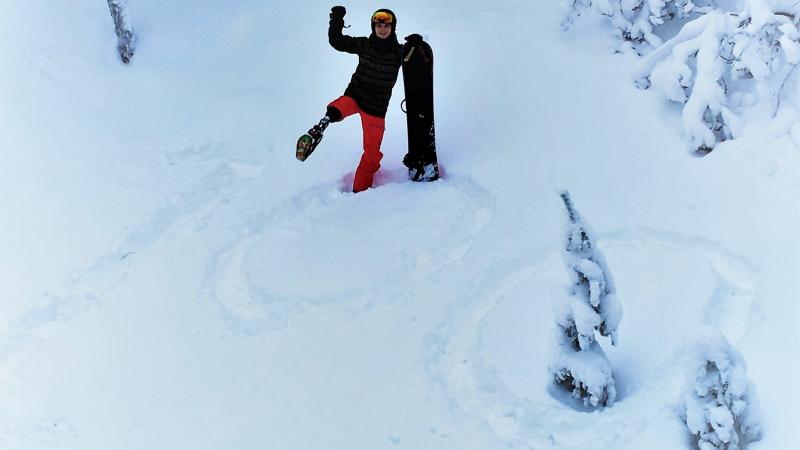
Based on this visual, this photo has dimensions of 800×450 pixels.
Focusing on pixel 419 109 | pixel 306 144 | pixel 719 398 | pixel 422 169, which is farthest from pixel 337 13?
pixel 719 398

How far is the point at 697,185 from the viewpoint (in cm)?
531

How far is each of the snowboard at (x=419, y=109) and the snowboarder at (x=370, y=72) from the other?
0.10m

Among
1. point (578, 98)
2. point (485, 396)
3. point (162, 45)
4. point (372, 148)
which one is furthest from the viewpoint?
point (162, 45)

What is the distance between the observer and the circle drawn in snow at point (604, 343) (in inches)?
154

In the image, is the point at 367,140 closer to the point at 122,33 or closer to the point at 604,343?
the point at 604,343

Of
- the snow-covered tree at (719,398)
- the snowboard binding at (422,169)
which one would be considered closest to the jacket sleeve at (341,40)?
the snowboard binding at (422,169)

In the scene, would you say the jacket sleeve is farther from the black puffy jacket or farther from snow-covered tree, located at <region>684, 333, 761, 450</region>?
snow-covered tree, located at <region>684, 333, 761, 450</region>

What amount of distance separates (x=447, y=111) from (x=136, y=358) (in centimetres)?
323

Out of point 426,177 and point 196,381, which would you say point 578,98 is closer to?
point 426,177

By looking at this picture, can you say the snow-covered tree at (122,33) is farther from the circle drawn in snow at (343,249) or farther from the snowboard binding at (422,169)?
the snowboard binding at (422,169)

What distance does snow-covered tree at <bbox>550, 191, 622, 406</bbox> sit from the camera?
393 cm

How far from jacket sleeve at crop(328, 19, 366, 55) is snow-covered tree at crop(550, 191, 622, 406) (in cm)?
235

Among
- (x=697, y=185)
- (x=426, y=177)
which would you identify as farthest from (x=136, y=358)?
(x=697, y=185)

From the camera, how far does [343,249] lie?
5.55 metres
